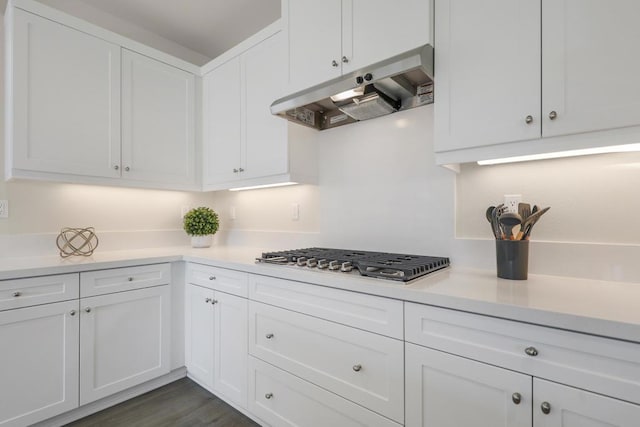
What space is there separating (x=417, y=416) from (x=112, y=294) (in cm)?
184

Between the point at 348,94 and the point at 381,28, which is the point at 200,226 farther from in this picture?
the point at 381,28

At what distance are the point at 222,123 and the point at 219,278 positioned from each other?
1.25 m

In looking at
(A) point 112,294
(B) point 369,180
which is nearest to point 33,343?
(A) point 112,294

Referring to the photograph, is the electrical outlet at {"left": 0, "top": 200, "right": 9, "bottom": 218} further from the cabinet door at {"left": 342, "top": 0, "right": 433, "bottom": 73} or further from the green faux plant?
the cabinet door at {"left": 342, "top": 0, "right": 433, "bottom": 73}

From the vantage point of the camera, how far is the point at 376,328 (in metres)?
1.19

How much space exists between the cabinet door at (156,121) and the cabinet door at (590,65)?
2.41 metres

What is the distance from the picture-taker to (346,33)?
5.18ft

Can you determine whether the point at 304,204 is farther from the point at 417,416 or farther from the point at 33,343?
the point at 33,343

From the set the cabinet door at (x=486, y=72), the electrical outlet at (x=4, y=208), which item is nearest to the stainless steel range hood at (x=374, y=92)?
the cabinet door at (x=486, y=72)

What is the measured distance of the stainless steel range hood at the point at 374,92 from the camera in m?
1.32

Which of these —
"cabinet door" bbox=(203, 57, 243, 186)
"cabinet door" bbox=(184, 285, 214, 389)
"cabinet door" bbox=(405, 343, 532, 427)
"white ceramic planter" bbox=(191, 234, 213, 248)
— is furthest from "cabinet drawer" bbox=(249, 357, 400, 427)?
"cabinet door" bbox=(203, 57, 243, 186)

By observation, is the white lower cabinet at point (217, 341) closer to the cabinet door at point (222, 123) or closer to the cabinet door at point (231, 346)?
the cabinet door at point (231, 346)

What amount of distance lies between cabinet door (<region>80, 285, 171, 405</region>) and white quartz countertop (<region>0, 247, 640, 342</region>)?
0.39m

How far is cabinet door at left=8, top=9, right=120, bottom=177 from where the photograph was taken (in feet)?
5.88
